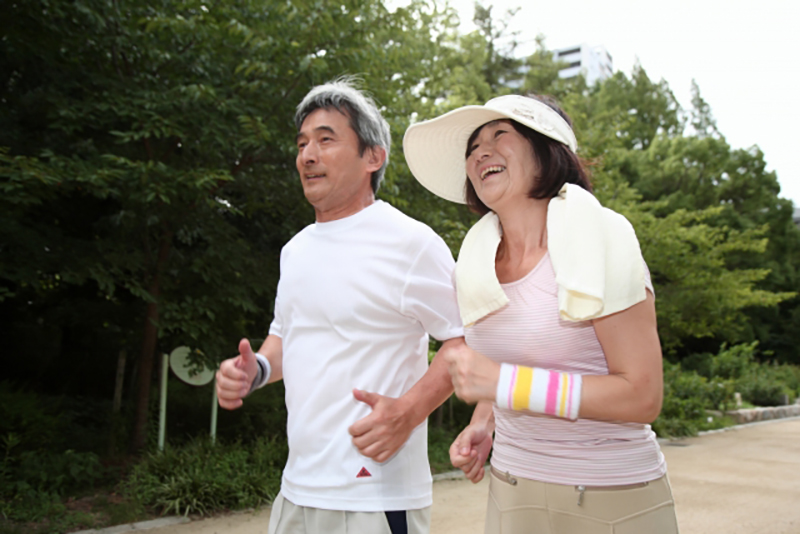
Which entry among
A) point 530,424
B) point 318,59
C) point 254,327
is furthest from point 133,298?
point 530,424

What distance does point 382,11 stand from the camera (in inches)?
240

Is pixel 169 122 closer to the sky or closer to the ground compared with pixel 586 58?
closer to the ground

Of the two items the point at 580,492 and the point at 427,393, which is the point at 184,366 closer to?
the point at 427,393

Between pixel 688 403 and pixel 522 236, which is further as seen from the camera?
pixel 688 403

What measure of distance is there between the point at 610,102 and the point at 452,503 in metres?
27.2

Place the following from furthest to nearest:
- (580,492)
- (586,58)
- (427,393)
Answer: (586,58) < (427,393) < (580,492)

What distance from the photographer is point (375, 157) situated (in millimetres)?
2209

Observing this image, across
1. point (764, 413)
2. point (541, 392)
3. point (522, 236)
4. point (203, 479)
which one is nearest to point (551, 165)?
point (522, 236)

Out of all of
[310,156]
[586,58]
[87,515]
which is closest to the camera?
[310,156]

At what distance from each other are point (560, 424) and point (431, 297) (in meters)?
0.54

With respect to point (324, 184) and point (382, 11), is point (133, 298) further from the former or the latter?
point (324, 184)

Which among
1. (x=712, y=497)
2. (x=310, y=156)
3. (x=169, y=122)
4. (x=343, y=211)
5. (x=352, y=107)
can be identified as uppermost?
(x=169, y=122)

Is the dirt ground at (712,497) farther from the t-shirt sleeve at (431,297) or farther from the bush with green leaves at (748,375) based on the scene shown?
the bush with green leaves at (748,375)

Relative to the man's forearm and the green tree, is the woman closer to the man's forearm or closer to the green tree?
the man's forearm
